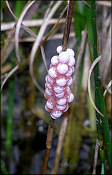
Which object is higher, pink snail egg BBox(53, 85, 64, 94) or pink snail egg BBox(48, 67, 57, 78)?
pink snail egg BBox(48, 67, 57, 78)

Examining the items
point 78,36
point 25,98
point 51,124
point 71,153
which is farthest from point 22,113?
point 51,124

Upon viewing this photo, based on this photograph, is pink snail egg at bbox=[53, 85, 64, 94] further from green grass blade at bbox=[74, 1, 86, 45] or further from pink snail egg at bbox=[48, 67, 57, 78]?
green grass blade at bbox=[74, 1, 86, 45]

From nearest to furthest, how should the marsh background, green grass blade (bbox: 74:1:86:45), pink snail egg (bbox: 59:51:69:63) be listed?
pink snail egg (bbox: 59:51:69:63)
green grass blade (bbox: 74:1:86:45)
the marsh background

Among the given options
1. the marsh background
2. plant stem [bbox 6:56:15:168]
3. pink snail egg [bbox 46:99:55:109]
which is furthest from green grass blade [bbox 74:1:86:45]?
pink snail egg [bbox 46:99:55:109]

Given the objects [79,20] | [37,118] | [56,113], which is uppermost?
[79,20]

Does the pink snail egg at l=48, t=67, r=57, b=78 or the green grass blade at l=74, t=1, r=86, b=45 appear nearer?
the pink snail egg at l=48, t=67, r=57, b=78

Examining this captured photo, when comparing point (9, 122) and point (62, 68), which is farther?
point (9, 122)

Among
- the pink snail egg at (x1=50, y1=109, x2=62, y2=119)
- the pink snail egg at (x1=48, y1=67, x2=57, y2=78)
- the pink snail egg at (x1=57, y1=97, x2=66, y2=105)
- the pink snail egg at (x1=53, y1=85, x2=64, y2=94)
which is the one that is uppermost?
the pink snail egg at (x1=48, y1=67, x2=57, y2=78)

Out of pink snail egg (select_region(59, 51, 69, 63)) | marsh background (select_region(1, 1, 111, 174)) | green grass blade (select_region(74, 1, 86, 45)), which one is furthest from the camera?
marsh background (select_region(1, 1, 111, 174))

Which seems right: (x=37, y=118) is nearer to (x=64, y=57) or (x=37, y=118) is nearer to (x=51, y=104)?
(x=51, y=104)

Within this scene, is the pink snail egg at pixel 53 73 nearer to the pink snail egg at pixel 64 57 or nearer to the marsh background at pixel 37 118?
the pink snail egg at pixel 64 57

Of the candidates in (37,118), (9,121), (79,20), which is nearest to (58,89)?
(79,20)
